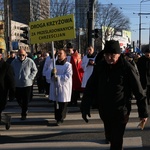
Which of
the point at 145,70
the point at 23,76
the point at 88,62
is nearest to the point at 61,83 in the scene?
the point at 23,76

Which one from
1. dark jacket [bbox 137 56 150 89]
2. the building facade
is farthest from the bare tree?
dark jacket [bbox 137 56 150 89]

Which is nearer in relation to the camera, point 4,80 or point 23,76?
point 4,80

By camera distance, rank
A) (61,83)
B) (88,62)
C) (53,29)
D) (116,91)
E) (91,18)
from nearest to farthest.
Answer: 1. (116,91)
2. (61,83)
3. (53,29)
4. (88,62)
5. (91,18)

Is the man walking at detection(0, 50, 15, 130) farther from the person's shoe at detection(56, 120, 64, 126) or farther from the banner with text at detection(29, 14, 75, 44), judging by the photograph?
the banner with text at detection(29, 14, 75, 44)

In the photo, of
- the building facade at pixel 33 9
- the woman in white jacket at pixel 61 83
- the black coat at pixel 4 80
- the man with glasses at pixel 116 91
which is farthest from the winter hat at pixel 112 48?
the building facade at pixel 33 9

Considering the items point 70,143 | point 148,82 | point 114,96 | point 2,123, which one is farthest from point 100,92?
point 148,82

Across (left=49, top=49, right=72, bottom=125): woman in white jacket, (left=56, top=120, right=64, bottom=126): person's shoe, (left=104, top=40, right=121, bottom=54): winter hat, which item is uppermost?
(left=104, top=40, right=121, bottom=54): winter hat

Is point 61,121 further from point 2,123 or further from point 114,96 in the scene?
point 114,96

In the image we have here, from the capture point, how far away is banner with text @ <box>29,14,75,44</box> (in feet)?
29.1

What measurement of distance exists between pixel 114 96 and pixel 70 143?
2.43 m

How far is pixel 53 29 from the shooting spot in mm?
9000

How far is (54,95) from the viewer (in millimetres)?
8609

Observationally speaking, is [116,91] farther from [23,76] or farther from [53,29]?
[23,76]

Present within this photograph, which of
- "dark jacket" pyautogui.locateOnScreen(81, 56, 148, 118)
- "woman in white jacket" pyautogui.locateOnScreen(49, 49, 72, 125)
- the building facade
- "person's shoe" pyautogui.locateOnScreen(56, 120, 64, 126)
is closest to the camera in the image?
"dark jacket" pyautogui.locateOnScreen(81, 56, 148, 118)
